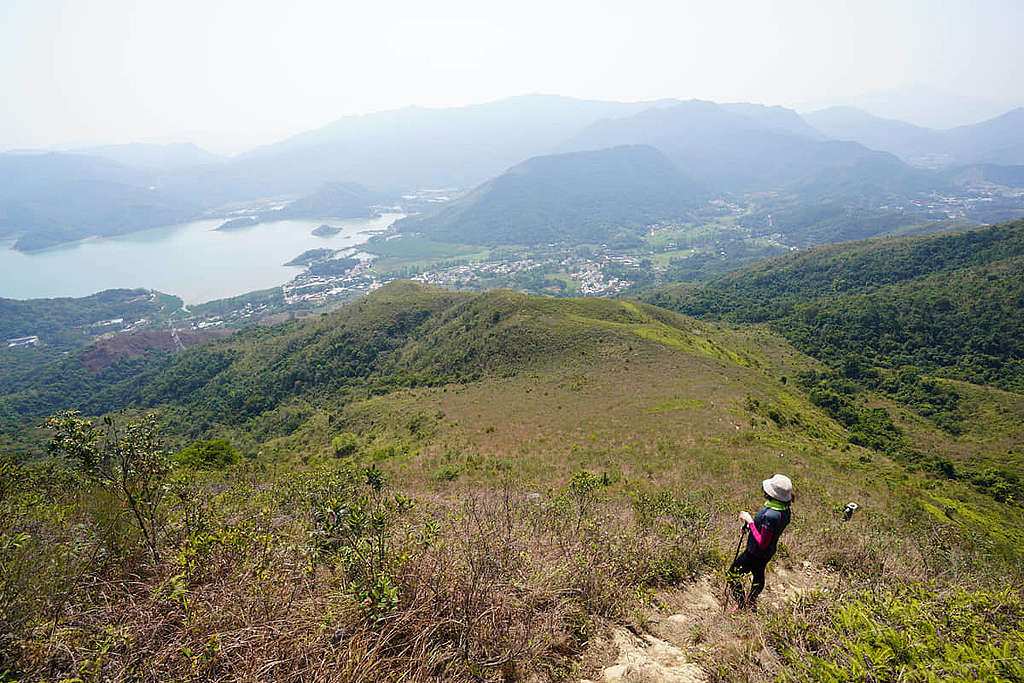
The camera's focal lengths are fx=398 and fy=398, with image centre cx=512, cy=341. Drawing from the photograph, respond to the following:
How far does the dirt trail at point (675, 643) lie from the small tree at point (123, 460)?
569 cm

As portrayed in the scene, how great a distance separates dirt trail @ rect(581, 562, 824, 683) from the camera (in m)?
4.27

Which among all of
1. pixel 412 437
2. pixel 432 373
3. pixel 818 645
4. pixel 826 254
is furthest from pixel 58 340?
pixel 826 254

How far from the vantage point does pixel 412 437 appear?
2469 cm

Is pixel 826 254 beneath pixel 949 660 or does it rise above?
beneath

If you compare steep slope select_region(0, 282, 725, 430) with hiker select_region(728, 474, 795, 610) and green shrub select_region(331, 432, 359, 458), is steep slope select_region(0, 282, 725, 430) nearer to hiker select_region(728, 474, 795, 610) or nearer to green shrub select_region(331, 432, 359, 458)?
green shrub select_region(331, 432, 359, 458)

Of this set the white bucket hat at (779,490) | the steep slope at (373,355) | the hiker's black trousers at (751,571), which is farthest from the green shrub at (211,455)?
the white bucket hat at (779,490)

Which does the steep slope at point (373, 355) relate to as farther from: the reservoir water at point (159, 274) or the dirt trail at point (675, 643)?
the reservoir water at point (159, 274)

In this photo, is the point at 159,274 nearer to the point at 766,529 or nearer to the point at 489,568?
the point at 489,568

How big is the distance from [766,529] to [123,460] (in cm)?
887

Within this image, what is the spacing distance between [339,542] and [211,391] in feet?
221

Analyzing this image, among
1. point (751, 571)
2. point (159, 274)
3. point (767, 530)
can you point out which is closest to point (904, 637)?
point (767, 530)

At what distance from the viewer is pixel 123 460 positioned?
219 inches

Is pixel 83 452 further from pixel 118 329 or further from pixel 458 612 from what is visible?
pixel 118 329

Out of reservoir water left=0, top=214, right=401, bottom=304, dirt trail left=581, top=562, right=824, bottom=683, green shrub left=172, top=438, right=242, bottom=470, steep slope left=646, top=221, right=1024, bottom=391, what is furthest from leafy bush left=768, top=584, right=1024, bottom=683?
reservoir water left=0, top=214, right=401, bottom=304
